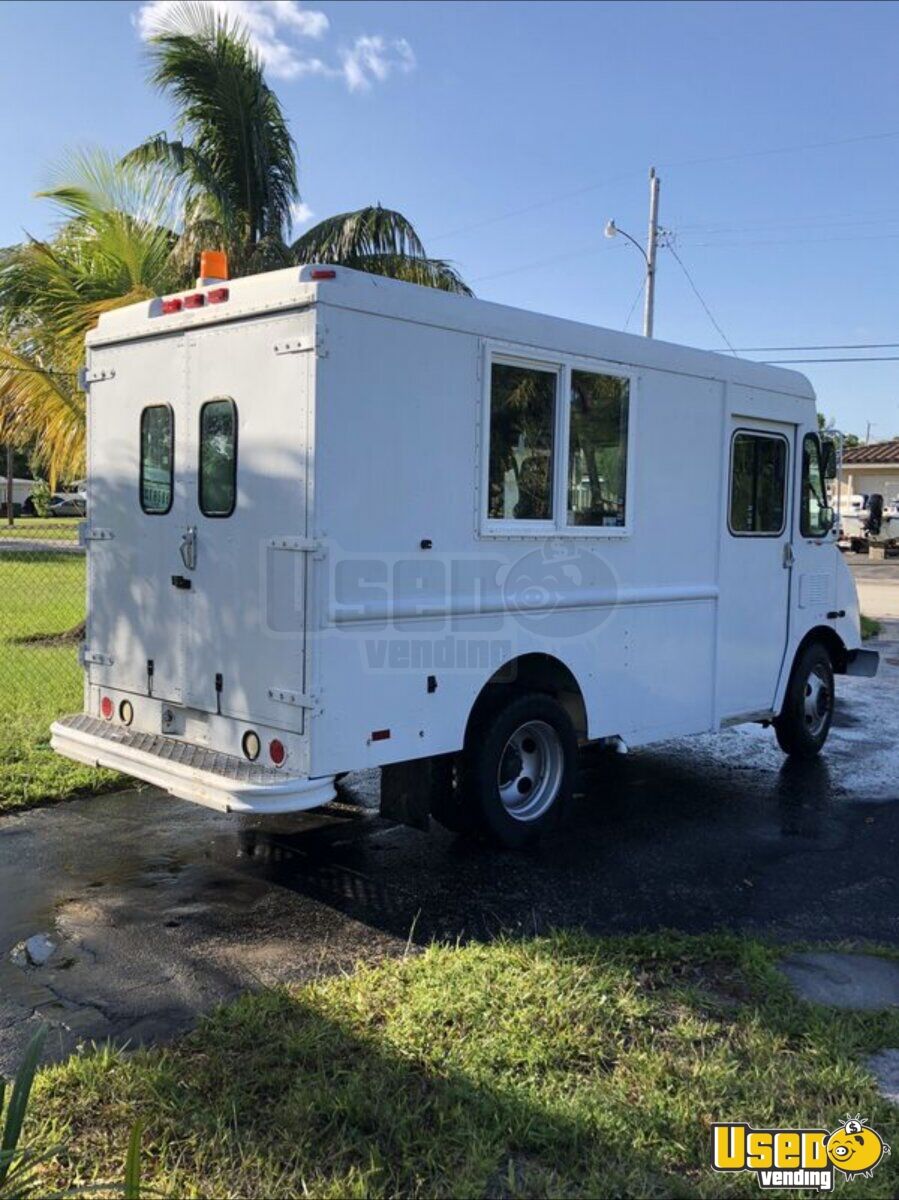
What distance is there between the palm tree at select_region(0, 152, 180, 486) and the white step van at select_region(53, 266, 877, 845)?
5.22 metres

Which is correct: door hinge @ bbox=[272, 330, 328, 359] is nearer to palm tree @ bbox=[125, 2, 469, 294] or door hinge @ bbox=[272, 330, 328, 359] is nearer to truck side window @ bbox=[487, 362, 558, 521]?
truck side window @ bbox=[487, 362, 558, 521]

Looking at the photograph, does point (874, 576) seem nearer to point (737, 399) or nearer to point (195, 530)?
point (737, 399)

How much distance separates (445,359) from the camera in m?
5.17

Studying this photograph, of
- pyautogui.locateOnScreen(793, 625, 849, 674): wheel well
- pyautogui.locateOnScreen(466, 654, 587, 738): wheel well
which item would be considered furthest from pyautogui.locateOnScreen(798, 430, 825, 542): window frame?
pyautogui.locateOnScreen(466, 654, 587, 738): wheel well

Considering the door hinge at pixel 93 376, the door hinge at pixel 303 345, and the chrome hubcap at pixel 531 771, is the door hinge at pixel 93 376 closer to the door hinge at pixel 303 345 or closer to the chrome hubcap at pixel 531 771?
the door hinge at pixel 303 345

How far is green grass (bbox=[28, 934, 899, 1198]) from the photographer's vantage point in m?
2.92

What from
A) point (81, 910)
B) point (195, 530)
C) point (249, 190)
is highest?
point (249, 190)

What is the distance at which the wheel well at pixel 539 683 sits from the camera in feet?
18.7

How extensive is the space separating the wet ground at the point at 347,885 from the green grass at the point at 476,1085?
438 mm

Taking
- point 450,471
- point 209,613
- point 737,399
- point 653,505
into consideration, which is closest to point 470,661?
point 450,471

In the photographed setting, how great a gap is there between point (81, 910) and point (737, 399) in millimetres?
5091

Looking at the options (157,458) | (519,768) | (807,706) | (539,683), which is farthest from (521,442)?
(807,706)

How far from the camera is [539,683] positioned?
5.95m

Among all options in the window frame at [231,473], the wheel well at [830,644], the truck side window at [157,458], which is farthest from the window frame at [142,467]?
the wheel well at [830,644]
